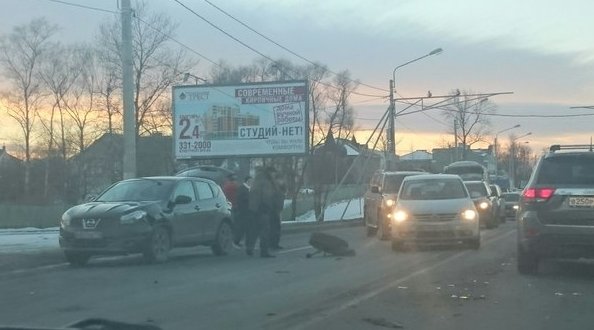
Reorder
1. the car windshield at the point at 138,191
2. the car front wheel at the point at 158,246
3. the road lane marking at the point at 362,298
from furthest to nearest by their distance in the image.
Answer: the car windshield at the point at 138,191 → the car front wheel at the point at 158,246 → the road lane marking at the point at 362,298

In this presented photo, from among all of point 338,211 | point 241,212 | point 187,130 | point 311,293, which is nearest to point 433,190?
point 241,212

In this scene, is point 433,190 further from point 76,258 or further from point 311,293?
point 311,293

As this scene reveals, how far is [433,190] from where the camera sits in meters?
19.4

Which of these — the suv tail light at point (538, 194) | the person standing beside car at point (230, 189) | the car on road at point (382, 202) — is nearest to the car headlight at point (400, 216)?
the car on road at point (382, 202)

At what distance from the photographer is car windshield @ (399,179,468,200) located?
19234 mm

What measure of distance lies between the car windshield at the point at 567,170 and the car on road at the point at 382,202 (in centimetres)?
1051

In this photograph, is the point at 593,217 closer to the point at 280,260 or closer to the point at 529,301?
the point at 529,301

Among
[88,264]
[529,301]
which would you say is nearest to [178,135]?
[88,264]

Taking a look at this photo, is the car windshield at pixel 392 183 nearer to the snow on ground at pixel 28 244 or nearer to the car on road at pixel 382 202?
the car on road at pixel 382 202

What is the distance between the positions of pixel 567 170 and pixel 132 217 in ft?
24.1

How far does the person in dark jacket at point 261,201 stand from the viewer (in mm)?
17953

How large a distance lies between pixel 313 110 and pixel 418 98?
73.0ft

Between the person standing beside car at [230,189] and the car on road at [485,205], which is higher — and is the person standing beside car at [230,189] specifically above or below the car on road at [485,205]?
above

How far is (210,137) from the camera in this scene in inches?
1385
